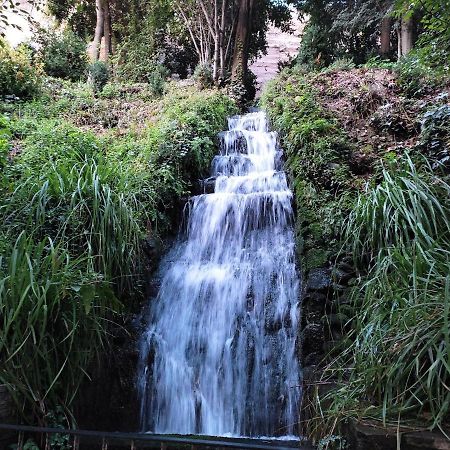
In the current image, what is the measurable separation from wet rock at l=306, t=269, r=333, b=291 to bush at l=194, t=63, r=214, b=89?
974 centimetres

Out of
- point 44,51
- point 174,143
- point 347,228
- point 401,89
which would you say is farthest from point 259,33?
point 347,228

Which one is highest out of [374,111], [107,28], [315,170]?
[107,28]

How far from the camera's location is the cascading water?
14.1ft

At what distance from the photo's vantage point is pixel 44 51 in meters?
14.8

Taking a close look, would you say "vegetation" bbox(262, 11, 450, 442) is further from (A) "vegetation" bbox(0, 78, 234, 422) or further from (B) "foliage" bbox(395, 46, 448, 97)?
(A) "vegetation" bbox(0, 78, 234, 422)

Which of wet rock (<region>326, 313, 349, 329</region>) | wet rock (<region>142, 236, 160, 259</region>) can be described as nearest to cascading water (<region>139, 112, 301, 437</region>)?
wet rock (<region>142, 236, 160, 259</region>)

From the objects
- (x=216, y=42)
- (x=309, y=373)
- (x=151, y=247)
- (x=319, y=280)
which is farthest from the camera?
(x=216, y=42)

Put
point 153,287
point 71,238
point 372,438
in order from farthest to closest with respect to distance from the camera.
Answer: point 153,287 → point 71,238 → point 372,438

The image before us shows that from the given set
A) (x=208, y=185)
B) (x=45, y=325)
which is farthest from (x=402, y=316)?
(x=208, y=185)

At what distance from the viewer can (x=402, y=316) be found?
2.83 m

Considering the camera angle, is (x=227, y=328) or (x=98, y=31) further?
(x=98, y=31)

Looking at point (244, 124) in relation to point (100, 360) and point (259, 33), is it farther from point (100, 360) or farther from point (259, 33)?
point (259, 33)

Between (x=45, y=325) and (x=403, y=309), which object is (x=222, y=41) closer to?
(x=45, y=325)

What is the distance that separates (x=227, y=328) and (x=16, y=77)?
9100mm
